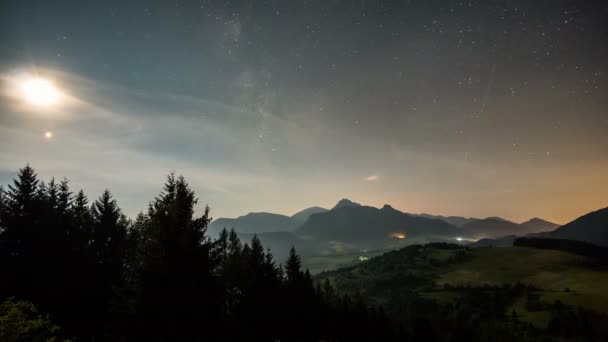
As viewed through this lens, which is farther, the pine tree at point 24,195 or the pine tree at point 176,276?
the pine tree at point 24,195

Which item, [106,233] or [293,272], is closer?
[106,233]

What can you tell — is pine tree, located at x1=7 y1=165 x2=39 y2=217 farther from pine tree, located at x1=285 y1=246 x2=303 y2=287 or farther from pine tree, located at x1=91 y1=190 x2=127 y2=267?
pine tree, located at x1=285 y1=246 x2=303 y2=287

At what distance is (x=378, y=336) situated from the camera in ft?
275

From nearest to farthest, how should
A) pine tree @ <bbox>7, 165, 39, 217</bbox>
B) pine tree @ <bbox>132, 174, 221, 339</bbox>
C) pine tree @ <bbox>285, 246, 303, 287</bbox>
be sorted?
1. pine tree @ <bbox>132, 174, 221, 339</bbox>
2. pine tree @ <bbox>7, 165, 39, 217</bbox>
3. pine tree @ <bbox>285, 246, 303, 287</bbox>

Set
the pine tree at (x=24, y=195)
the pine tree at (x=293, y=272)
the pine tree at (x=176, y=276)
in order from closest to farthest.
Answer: the pine tree at (x=176, y=276), the pine tree at (x=24, y=195), the pine tree at (x=293, y=272)

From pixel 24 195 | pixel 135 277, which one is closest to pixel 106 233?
pixel 24 195

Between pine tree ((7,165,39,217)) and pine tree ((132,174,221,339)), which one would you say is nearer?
pine tree ((132,174,221,339))

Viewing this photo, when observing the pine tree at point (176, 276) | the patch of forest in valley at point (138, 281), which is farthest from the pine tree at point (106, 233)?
the pine tree at point (176, 276)

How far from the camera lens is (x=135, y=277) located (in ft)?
62.4

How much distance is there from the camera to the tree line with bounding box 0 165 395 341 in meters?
18.5

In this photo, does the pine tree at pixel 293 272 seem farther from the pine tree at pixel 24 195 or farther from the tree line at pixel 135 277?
the pine tree at pixel 24 195

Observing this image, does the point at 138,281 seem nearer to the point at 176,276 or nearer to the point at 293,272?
the point at 176,276

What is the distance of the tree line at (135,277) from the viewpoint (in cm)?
1848

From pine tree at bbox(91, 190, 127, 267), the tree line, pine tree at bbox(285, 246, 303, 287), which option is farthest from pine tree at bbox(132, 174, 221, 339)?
pine tree at bbox(285, 246, 303, 287)
